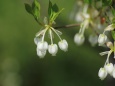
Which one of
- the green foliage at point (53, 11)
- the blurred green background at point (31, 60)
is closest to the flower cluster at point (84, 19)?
the green foliage at point (53, 11)

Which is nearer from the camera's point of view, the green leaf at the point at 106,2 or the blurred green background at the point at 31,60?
the green leaf at the point at 106,2

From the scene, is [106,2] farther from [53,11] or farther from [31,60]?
[31,60]

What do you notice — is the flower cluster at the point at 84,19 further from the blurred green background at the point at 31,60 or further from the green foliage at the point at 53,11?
the blurred green background at the point at 31,60

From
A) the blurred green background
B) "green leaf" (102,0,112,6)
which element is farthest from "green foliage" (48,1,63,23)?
the blurred green background

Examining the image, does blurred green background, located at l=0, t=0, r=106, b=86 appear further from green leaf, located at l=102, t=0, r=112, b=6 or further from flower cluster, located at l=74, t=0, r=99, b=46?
green leaf, located at l=102, t=0, r=112, b=6

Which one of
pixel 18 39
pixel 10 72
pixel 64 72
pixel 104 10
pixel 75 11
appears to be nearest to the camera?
pixel 104 10

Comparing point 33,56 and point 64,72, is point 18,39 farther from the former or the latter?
point 64,72

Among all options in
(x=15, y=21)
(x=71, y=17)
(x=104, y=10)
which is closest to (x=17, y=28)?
(x=15, y=21)

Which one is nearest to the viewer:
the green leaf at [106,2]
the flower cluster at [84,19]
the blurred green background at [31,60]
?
the green leaf at [106,2]
